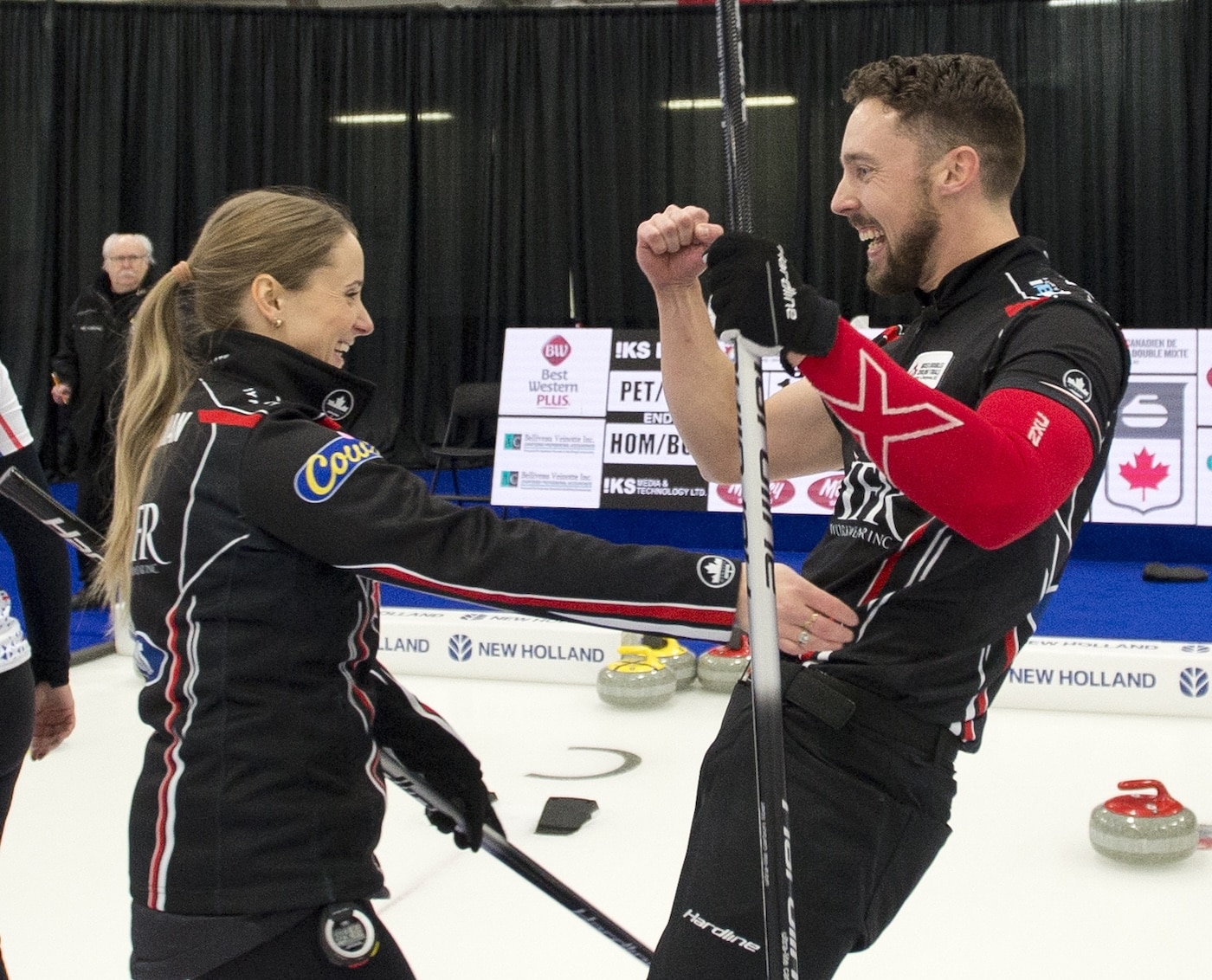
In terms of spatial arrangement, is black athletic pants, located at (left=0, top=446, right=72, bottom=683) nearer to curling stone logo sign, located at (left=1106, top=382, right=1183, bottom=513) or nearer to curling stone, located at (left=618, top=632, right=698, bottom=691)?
curling stone, located at (left=618, top=632, right=698, bottom=691)

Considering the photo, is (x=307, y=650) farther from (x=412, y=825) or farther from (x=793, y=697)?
(x=412, y=825)

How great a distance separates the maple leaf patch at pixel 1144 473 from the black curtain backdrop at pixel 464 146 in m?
2.88

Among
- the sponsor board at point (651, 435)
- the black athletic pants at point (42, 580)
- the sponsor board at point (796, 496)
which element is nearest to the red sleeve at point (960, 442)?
the black athletic pants at point (42, 580)

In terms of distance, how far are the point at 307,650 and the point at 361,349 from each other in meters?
8.91

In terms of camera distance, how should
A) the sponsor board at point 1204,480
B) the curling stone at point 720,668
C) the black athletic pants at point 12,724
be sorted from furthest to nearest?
1. the sponsor board at point 1204,480
2. the curling stone at point 720,668
3. the black athletic pants at point 12,724

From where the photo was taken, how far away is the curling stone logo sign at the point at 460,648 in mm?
4664

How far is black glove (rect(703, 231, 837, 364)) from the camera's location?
138 centimetres

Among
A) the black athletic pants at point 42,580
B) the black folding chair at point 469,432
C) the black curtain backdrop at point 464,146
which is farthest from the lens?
the black curtain backdrop at point 464,146

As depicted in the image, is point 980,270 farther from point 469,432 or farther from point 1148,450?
point 469,432

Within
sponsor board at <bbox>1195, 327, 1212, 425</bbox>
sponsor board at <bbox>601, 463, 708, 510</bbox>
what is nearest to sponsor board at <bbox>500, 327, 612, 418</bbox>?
sponsor board at <bbox>601, 463, 708, 510</bbox>

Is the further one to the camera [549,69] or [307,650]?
[549,69]

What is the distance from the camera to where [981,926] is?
8.99 feet

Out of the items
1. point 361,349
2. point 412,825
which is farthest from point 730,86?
→ point 361,349

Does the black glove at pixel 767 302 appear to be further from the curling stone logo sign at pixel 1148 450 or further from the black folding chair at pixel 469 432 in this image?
the black folding chair at pixel 469 432
